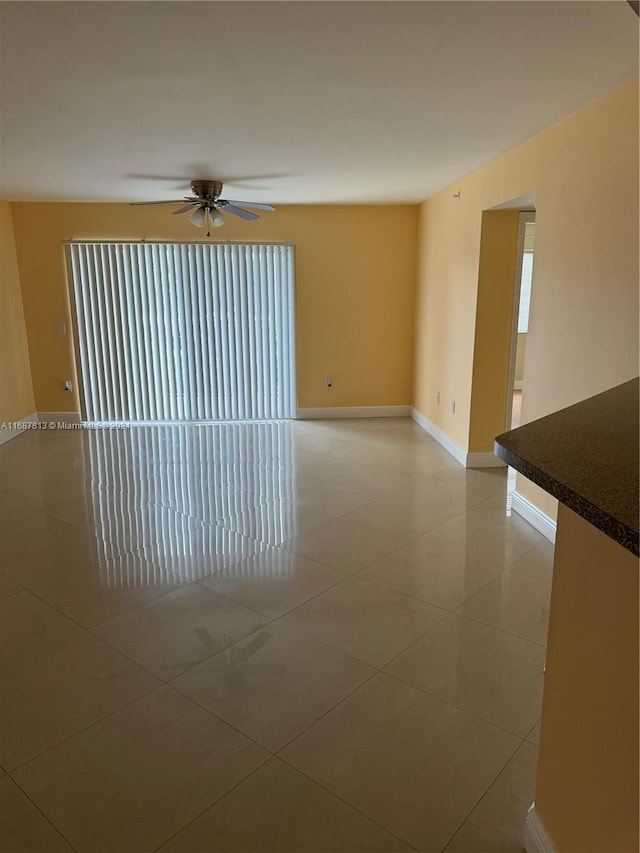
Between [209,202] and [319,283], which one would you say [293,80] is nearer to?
[209,202]

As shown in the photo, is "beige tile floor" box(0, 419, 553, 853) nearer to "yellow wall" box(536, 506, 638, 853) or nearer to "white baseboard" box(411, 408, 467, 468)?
"yellow wall" box(536, 506, 638, 853)

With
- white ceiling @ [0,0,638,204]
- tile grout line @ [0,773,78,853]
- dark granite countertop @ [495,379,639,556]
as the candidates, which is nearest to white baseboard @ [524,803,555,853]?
dark granite countertop @ [495,379,639,556]

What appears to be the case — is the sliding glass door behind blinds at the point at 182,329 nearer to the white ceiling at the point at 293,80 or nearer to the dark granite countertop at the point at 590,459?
the white ceiling at the point at 293,80

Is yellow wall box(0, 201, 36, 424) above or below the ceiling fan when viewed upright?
below

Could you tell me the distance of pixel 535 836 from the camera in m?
1.50

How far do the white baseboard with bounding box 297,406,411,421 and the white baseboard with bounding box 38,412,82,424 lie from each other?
2.56 m

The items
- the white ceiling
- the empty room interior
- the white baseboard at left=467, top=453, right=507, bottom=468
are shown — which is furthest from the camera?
the white baseboard at left=467, top=453, right=507, bottom=468

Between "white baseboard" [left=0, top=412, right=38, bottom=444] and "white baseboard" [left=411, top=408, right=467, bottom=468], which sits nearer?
"white baseboard" [left=411, top=408, right=467, bottom=468]

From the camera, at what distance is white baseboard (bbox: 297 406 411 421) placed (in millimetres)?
6820

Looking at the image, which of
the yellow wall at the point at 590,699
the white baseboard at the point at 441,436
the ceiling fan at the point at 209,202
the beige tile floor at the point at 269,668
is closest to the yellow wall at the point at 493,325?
the white baseboard at the point at 441,436

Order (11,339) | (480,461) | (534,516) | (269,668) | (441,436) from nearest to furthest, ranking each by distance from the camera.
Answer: (269,668), (534,516), (480,461), (441,436), (11,339)

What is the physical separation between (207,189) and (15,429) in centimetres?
334

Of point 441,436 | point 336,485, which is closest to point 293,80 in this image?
point 336,485

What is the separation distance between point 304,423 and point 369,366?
1033 mm
